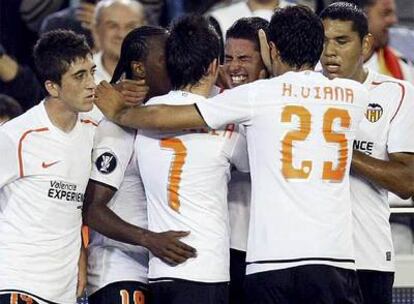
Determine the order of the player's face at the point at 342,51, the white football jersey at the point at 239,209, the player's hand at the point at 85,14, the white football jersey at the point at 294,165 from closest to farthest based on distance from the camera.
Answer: the white football jersey at the point at 294,165 → the white football jersey at the point at 239,209 → the player's face at the point at 342,51 → the player's hand at the point at 85,14

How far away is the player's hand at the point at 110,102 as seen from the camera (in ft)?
17.1

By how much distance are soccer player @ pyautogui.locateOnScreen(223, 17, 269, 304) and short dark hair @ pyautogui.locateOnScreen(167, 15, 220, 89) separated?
1.39 ft

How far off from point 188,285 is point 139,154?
22.6 inches

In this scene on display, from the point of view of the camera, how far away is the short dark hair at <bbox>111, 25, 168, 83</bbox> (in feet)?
17.5

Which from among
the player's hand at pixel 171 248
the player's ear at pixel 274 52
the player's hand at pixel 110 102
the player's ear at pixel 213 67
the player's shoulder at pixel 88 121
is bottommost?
the player's hand at pixel 171 248

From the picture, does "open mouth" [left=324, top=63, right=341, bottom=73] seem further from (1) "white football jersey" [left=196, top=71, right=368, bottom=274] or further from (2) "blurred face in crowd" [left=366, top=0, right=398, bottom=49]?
(2) "blurred face in crowd" [left=366, top=0, right=398, bottom=49]

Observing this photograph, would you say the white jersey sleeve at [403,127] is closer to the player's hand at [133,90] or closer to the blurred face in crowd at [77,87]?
the player's hand at [133,90]

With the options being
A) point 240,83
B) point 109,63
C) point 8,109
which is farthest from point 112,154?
point 109,63

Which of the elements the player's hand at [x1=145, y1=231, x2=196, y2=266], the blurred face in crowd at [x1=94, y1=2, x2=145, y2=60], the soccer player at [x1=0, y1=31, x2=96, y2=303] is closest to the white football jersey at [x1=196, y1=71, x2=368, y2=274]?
the player's hand at [x1=145, y1=231, x2=196, y2=266]

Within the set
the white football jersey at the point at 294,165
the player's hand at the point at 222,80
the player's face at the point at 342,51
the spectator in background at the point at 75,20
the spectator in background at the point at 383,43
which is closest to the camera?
the white football jersey at the point at 294,165

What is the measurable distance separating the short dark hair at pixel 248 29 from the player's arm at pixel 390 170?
28.0 inches

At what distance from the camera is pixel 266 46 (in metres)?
5.21

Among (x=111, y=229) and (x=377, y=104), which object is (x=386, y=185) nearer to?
(x=377, y=104)

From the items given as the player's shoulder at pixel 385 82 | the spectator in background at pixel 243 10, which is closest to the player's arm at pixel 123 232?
the player's shoulder at pixel 385 82
